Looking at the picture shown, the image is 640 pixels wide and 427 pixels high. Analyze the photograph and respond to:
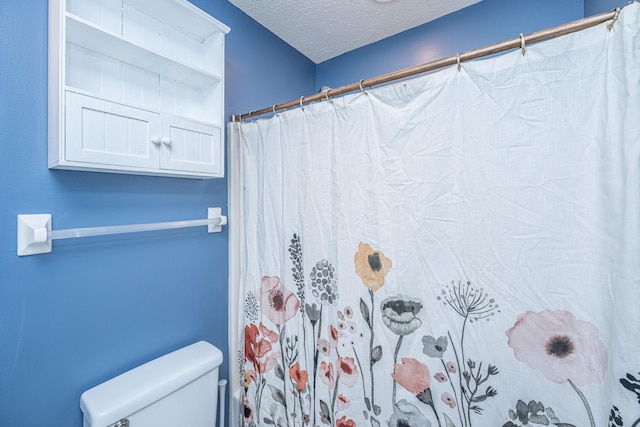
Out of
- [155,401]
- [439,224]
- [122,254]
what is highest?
[439,224]

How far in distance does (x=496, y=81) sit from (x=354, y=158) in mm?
471

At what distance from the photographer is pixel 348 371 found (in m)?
1.00

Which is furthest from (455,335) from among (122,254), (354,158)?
(122,254)

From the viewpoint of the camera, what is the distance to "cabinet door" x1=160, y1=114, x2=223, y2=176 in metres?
0.93

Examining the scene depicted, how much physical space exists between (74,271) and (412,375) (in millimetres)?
1158

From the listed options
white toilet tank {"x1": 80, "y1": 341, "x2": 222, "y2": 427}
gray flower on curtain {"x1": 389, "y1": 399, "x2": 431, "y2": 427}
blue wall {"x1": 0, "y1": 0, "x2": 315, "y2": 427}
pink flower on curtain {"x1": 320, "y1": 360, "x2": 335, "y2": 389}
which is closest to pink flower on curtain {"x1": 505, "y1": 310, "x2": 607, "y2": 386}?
gray flower on curtain {"x1": 389, "y1": 399, "x2": 431, "y2": 427}

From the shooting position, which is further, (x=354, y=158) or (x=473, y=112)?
(x=354, y=158)

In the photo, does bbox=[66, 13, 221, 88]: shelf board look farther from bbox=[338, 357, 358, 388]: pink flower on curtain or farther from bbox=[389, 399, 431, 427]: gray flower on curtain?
bbox=[389, 399, 431, 427]: gray flower on curtain

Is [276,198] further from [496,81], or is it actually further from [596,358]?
[596,358]

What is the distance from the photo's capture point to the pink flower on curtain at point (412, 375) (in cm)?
85

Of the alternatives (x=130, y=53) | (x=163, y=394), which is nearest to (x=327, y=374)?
(x=163, y=394)

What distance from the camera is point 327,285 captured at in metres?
1.05

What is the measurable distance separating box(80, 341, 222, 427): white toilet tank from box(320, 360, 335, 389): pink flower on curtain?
0.43m

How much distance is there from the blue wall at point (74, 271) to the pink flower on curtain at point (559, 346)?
3.93 feet
